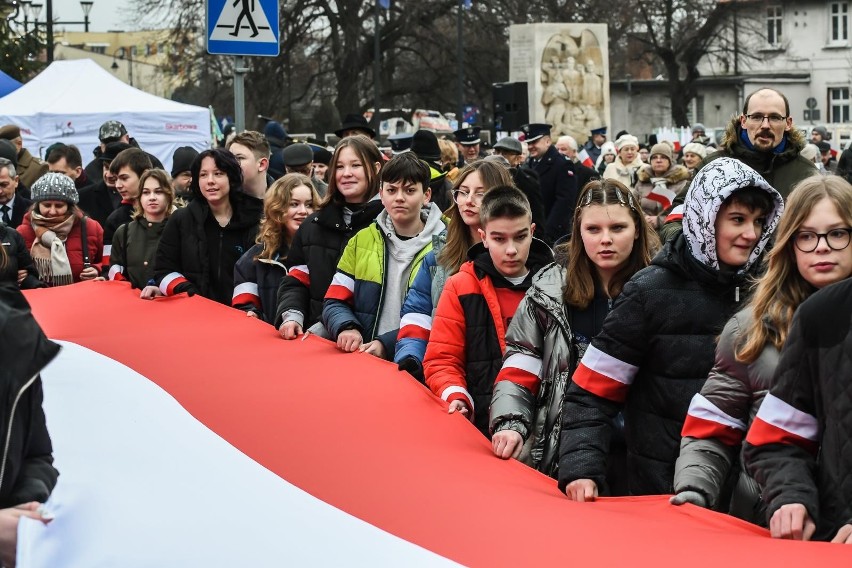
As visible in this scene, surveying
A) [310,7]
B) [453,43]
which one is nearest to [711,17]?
[453,43]

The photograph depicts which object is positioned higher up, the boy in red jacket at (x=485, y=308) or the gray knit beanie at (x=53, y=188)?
the gray knit beanie at (x=53, y=188)

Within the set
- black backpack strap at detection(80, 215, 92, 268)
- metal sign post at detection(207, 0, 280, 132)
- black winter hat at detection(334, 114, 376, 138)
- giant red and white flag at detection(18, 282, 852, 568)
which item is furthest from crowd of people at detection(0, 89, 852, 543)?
black winter hat at detection(334, 114, 376, 138)

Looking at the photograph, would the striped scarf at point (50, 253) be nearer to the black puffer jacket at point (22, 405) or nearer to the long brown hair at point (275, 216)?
the long brown hair at point (275, 216)

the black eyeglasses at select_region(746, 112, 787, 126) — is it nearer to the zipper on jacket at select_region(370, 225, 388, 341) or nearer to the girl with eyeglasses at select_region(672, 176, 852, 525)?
the zipper on jacket at select_region(370, 225, 388, 341)

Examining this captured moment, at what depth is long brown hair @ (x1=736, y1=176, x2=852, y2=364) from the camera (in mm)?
3820

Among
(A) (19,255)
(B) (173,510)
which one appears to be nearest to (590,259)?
(B) (173,510)

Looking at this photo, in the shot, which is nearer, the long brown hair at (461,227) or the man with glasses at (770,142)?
the long brown hair at (461,227)

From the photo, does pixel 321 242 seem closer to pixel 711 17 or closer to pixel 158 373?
pixel 158 373

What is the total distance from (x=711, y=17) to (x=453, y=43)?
60.7 feet

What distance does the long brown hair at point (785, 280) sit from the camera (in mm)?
3820

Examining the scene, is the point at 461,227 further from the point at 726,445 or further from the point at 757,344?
the point at 757,344

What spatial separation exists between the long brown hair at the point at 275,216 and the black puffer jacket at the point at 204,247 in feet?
1.15

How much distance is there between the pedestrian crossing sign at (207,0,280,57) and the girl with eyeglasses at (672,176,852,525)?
6109 mm

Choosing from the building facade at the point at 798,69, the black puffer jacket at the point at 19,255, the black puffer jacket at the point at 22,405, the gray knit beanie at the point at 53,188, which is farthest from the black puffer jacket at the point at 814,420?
the building facade at the point at 798,69
